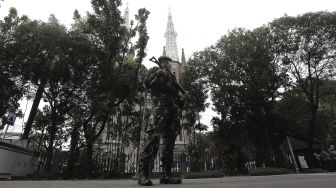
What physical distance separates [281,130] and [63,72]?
50.0 feet

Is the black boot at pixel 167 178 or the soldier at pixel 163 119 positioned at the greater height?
the soldier at pixel 163 119

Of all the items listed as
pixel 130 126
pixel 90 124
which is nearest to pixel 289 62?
pixel 130 126

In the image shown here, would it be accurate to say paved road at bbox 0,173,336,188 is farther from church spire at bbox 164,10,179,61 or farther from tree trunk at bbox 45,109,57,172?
church spire at bbox 164,10,179,61

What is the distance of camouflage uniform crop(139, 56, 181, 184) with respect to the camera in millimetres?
4840

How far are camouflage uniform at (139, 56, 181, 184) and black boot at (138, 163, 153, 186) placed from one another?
179 mm

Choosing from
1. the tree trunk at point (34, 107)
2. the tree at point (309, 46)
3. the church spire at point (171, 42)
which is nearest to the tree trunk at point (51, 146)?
the tree trunk at point (34, 107)

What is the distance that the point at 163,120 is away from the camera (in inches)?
194

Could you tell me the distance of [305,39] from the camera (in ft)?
71.6

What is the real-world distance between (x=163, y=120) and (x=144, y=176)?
101 cm

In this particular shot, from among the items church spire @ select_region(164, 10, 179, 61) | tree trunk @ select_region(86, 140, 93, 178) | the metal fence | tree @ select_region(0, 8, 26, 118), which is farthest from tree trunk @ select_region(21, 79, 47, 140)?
church spire @ select_region(164, 10, 179, 61)

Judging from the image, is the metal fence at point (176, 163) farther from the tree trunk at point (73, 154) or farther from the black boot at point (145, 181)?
the black boot at point (145, 181)

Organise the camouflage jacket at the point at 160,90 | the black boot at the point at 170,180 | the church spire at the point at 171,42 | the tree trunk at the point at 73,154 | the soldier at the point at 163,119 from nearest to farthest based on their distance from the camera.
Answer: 1. the black boot at the point at 170,180
2. the soldier at the point at 163,119
3. the camouflage jacket at the point at 160,90
4. the tree trunk at the point at 73,154
5. the church spire at the point at 171,42

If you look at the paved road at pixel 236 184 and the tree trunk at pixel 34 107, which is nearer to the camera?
the paved road at pixel 236 184

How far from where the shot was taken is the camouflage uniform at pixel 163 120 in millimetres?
4840
